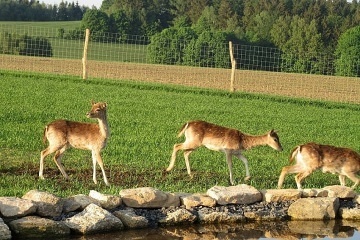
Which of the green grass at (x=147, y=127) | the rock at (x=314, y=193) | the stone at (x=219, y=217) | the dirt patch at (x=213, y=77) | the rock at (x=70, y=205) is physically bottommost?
the dirt patch at (x=213, y=77)

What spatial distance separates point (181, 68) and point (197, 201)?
3785 centimetres

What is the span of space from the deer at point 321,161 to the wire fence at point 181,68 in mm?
22818

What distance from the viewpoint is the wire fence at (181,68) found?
1670 inches

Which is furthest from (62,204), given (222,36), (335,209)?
(222,36)

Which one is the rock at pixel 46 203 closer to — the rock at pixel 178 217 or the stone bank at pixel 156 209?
the stone bank at pixel 156 209

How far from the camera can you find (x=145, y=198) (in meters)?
12.2

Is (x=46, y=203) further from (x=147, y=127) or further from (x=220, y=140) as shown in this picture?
(x=147, y=127)

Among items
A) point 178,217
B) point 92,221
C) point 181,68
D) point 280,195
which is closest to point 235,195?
point 280,195

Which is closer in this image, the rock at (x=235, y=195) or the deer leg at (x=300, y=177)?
the rock at (x=235, y=195)

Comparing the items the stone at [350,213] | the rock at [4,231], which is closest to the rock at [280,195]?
the stone at [350,213]

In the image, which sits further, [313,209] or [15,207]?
[313,209]

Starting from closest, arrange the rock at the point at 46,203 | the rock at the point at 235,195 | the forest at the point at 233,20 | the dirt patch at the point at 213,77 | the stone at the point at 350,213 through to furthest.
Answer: the rock at the point at 46,203, the rock at the point at 235,195, the stone at the point at 350,213, the dirt patch at the point at 213,77, the forest at the point at 233,20

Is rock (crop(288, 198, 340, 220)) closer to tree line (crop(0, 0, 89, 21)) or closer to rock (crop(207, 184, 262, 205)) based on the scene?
rock (crop(207, 184, 262, 205))

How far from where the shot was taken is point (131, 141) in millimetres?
19344
